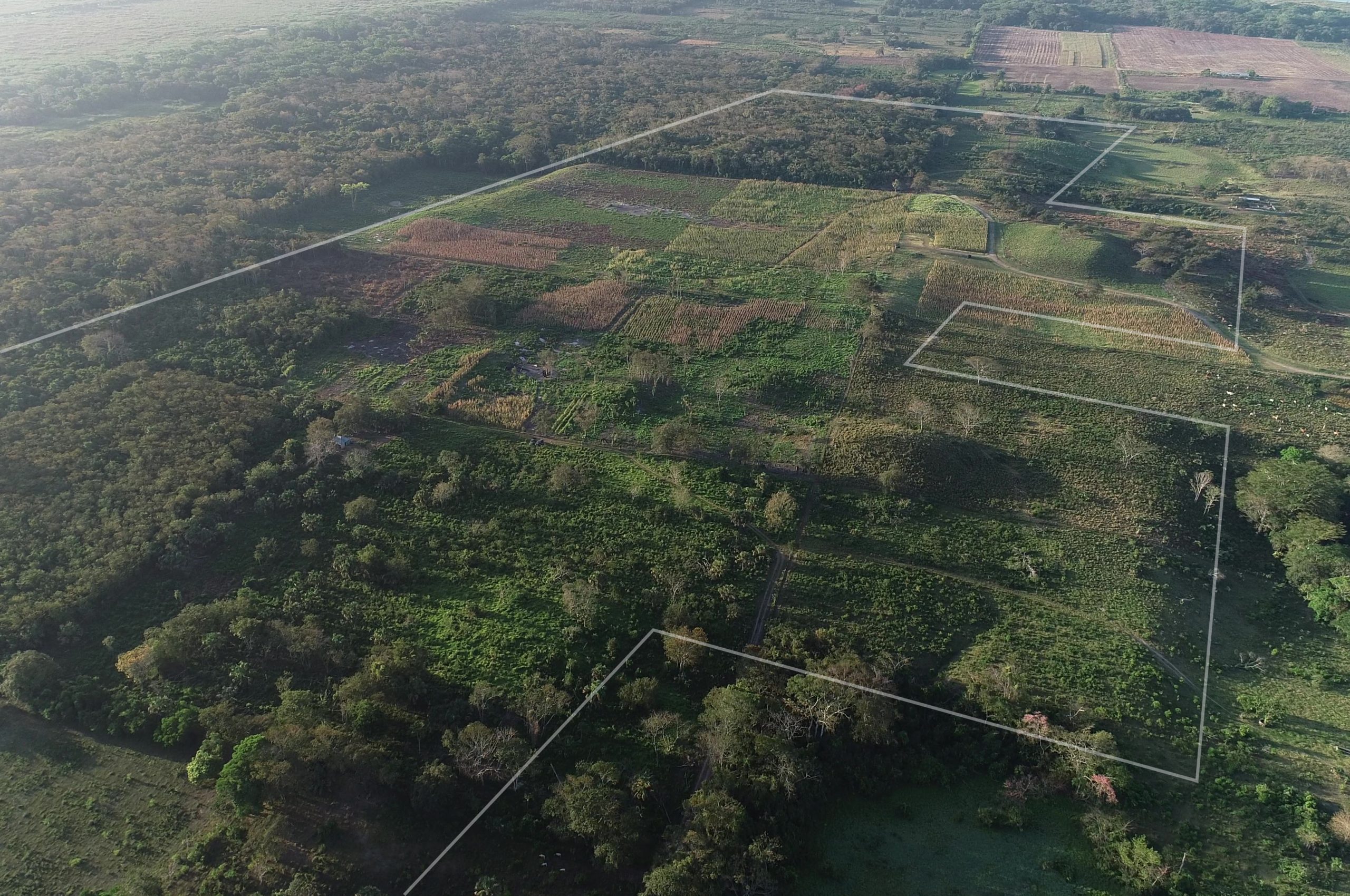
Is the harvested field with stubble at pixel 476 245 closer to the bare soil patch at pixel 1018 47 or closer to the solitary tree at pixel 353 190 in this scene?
the solitary tree at pixel 353 190

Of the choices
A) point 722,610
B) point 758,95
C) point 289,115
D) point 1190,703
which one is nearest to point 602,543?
point 722,610

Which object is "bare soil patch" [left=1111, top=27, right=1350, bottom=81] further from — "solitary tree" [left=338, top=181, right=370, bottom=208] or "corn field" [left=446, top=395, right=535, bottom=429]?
"corn field" [left=446, top=395, right=535, bottom=429]

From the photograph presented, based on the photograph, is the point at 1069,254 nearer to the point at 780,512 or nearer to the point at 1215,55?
the point at 780,512

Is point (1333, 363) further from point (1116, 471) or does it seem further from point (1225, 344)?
point (1116, 471)

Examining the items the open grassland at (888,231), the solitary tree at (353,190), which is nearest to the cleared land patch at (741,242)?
the open grassland at (888,231)

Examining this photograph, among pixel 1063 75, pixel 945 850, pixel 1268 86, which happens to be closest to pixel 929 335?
pixel 945 850

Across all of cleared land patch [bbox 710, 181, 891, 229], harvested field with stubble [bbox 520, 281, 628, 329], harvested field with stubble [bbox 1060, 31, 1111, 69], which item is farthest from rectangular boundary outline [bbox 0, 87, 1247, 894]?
harvested field with stubble [bbox 1060, 31, 1111, 69]
